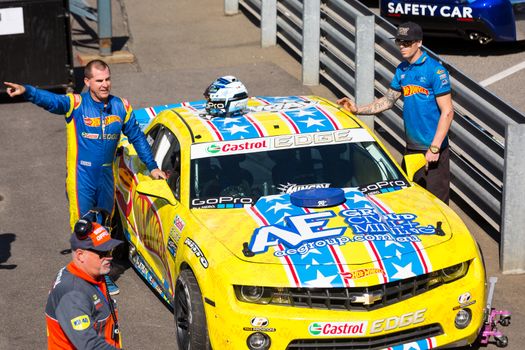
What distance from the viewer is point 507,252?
9.67 meters

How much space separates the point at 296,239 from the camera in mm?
7637

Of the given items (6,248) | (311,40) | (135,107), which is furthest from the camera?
(311,40)

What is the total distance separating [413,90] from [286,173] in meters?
1.74

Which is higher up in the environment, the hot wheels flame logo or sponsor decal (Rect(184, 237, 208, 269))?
the hot wheels flame logo

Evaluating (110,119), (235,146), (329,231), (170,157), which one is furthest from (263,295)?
(110,119)

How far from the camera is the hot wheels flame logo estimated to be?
969cm

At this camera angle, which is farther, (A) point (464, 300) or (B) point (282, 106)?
(B) point (282, 106)

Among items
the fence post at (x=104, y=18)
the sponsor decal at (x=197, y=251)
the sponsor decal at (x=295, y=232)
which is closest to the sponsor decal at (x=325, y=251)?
the sponsor decal at (x=295, y=232)

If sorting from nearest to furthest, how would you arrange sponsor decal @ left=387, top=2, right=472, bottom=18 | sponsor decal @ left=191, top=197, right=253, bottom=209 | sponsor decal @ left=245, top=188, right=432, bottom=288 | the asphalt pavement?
sponsor decal @ left=245, top=188, right=432, bottom=288
sponsor decal @ left=191, top=197, right=253, bottom=209
the asphalt pavement
sponsor decal @ left=387, top=2, right=472, bottom=18

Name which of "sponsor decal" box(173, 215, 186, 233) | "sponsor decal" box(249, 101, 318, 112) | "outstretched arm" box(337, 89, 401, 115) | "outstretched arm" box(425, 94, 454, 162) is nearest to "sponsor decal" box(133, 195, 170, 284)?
"sponsor decal" box(173, 215, 186, 233)

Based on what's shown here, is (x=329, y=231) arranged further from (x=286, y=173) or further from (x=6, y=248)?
(x=6, y=248)

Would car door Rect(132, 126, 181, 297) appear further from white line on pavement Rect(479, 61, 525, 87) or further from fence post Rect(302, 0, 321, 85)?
white line on pavement Rect(479, 61, 525, 87)

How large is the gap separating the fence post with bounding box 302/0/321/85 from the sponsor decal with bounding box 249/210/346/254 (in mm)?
7063

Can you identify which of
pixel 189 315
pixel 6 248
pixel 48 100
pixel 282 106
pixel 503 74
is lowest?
pixel 6 248
